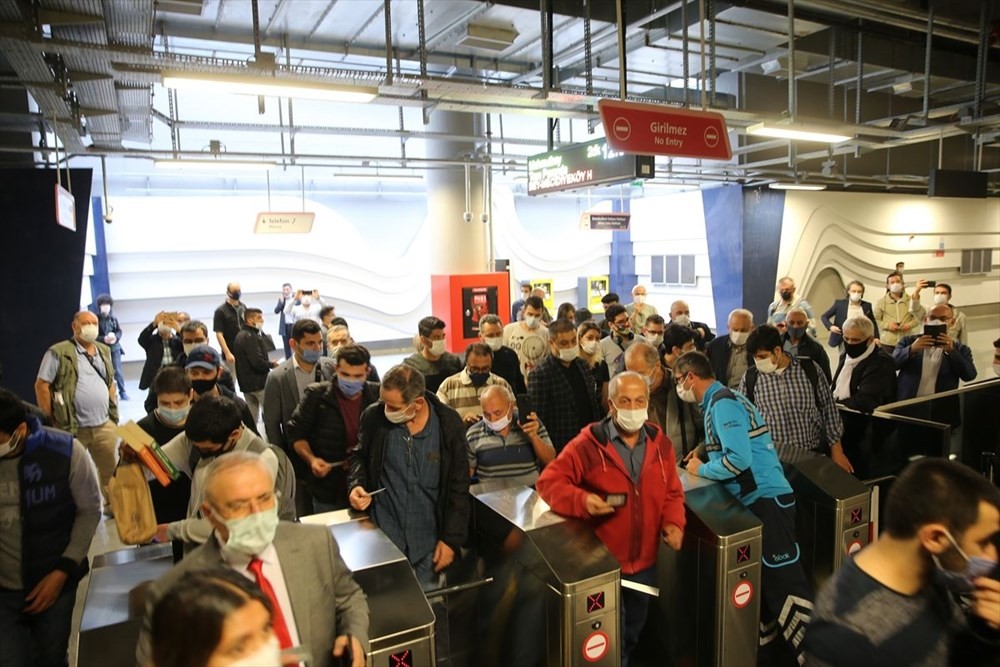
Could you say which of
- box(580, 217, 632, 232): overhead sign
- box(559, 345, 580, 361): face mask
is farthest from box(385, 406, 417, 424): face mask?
box(580, 217, 632, 232): overhead sign

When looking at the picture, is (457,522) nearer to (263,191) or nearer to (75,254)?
(75,254)

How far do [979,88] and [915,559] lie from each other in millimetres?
7752

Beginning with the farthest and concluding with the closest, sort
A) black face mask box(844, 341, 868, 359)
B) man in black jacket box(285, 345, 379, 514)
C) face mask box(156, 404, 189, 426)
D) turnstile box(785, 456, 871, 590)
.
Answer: black face mask box(844, 341, 868, 359) < man in black jacket box(285, 345, 379, 514) < turnstile box(785, 456, 871, 590) < face mask box(156, 404, 189, 426)

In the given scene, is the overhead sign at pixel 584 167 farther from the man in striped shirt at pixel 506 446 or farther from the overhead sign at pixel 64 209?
the overhead sign at pixel 64 209

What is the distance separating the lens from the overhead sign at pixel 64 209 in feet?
22.0

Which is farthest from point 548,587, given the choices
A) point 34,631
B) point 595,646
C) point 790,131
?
point 790,131

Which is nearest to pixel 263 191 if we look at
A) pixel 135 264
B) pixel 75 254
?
pixel 135 264

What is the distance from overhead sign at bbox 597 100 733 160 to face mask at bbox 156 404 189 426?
3502mm

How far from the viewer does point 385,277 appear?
Result: 16.9 m

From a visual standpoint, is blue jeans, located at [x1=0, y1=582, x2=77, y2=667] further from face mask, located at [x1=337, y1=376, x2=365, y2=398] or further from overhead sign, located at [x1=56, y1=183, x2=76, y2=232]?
overhead sign, located at [x1=56, y1=183, x2=76, y2=232]

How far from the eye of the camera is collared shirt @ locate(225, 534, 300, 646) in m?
1.90

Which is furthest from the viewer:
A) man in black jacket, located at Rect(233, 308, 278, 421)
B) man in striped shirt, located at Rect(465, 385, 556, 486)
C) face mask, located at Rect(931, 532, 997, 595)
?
man in black jacket, located at Rect(233, 308, 278, 421)

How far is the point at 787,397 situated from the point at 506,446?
1.77 m

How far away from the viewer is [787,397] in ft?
13.1
